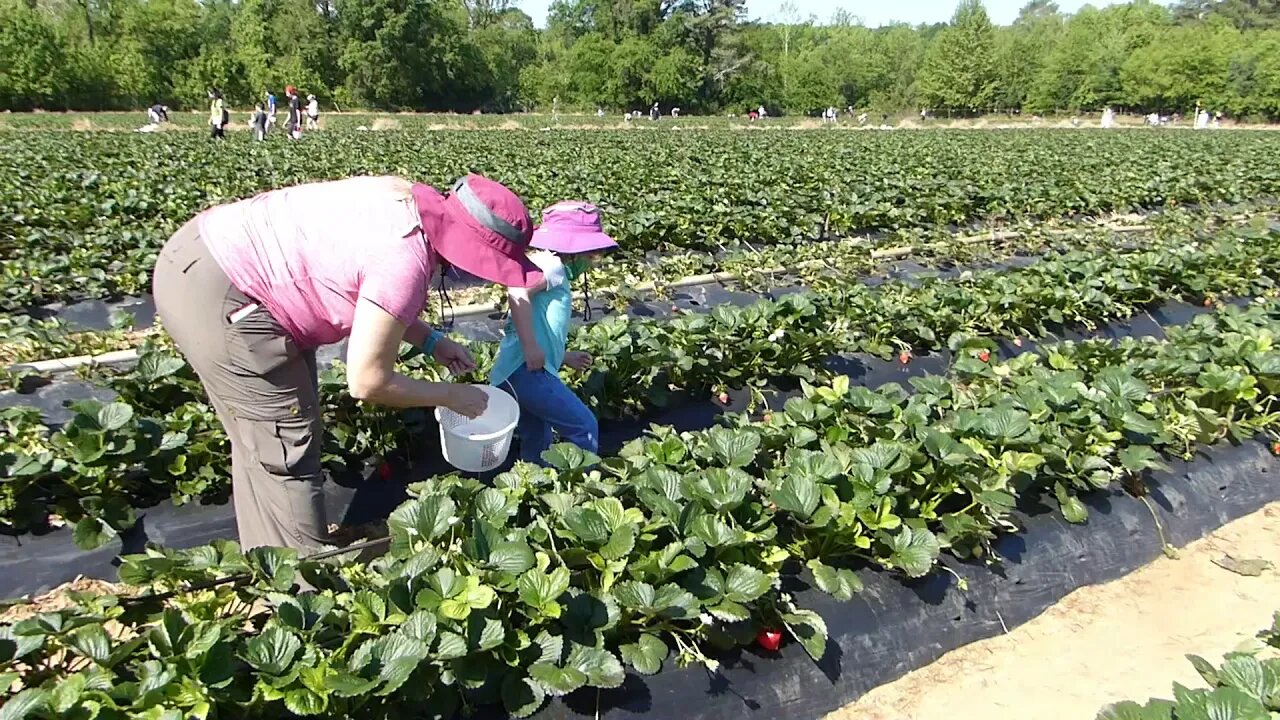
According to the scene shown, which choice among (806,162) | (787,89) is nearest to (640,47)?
(787,89)

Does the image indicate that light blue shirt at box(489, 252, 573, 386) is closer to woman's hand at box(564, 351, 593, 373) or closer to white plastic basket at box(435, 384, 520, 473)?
woman's hand at box(564, 351, 593, 373)

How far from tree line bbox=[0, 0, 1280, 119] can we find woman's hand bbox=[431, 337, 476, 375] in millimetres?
49832

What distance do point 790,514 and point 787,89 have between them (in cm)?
7255

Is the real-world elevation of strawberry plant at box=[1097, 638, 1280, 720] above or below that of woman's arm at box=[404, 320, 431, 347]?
below

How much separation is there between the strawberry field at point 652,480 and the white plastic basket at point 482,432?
0.14m

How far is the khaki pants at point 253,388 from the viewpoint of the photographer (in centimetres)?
245

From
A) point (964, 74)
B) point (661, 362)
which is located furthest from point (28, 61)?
point (964, 74)

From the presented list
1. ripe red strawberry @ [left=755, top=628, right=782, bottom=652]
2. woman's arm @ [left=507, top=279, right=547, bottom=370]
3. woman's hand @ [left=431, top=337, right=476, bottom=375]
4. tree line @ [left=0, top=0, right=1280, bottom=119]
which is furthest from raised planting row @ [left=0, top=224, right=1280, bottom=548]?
tree line @ [left=0, top=0, right=1280, bottom=119]

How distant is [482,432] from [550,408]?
0.42 metres

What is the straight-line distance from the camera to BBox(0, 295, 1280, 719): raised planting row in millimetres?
1861

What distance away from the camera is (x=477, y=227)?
92.6 inches

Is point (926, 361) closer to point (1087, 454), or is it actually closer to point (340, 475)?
point (1087, 454)

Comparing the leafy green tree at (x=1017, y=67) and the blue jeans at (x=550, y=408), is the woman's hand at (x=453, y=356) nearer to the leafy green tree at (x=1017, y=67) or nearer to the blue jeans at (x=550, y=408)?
the blue jeans at (x=550, y=408)

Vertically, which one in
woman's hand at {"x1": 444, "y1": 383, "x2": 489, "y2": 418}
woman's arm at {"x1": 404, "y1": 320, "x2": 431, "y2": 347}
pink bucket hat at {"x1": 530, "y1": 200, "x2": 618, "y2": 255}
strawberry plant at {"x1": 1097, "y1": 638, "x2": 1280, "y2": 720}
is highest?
pink bucket hat at {"x1": 530, "y1": 200, "x2": 618, "y2": 255}
